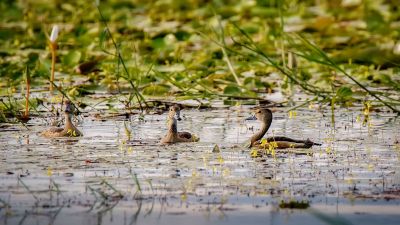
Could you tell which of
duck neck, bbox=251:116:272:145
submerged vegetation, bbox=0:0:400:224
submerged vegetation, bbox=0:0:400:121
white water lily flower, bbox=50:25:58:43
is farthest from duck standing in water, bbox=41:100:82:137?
white water lily flower, bbox=50:25:58:43

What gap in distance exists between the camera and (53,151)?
9875mm

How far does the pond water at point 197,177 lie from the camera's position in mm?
7430

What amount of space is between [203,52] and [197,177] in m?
8.46

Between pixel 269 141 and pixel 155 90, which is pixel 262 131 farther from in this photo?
pixel 155 90

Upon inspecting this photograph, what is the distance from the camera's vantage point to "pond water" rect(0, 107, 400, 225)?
7.43 meters

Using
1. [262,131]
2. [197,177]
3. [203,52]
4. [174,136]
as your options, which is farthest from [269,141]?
[203,52]

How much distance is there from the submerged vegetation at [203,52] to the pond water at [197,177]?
1.50 feet

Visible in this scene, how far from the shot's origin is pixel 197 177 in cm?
857

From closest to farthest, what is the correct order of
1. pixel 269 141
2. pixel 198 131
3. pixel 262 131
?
pixel 269 141, pixel 262 131, pixel 198 131

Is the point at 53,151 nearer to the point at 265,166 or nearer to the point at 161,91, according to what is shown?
the point at 265,166

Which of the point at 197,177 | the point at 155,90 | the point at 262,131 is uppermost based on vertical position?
the point at 155,90

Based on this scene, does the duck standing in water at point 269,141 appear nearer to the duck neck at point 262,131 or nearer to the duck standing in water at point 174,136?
the duck neck at point 262,131

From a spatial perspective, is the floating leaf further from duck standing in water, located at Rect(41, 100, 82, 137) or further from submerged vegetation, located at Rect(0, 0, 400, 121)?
duck standing in water, located at Rect(41, 100, 82, 137)

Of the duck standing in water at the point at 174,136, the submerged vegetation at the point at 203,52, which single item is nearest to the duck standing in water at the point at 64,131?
the submerged vegetation at the point at 203,52
